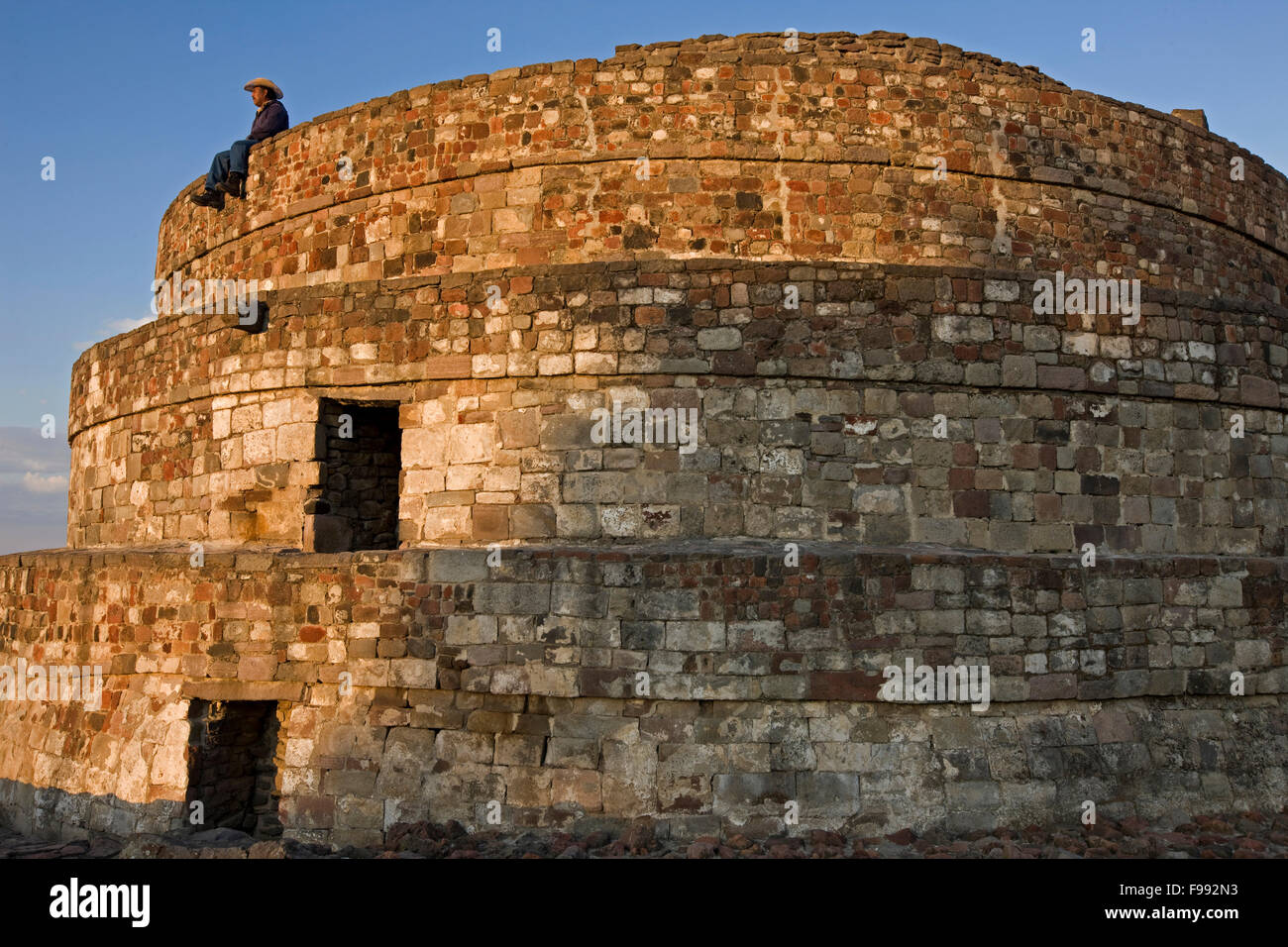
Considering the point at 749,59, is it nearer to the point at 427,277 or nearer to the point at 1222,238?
the point at 427,277

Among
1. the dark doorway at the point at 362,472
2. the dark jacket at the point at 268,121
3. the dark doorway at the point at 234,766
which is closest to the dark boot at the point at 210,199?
the dark jacket at the point at 268,121

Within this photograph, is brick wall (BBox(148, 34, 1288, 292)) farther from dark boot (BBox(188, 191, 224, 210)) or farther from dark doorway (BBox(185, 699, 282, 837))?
dark doorway (BBox(185, 699, 282, 837))

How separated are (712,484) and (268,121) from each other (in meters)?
6.70

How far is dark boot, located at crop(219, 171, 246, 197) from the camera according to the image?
400 inches

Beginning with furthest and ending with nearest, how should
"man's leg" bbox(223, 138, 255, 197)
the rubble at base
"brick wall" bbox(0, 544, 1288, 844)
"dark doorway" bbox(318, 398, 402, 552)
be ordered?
1. "man's leg" bbox(223, 138, 255, 197)
2. "dark doorway" bbox(318, 398, 402, 552)
3. "brick wall" bbox(0, 544, 1288, 844)
4. the rubble at base

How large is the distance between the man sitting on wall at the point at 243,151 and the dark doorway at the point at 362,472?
348 centimetres

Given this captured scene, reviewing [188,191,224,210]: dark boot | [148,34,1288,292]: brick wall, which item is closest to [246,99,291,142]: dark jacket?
[188,191,224,210]: dark boot

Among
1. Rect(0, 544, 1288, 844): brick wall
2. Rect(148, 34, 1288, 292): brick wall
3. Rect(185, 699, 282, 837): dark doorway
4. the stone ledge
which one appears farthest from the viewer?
Rect(148, 34, 1288, 292): brick wall

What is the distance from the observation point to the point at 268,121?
408 inches

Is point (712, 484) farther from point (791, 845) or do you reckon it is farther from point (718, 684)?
point (791, 845)

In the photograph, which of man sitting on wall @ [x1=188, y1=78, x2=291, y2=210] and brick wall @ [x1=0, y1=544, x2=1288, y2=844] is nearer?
brick wall @ [x1=0, y1=544, x2=1288, y2=844]

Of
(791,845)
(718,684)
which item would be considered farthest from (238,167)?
(791,845)

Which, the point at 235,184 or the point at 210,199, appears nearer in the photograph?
the point at 235,184

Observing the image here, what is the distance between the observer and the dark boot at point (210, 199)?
10.3 m
